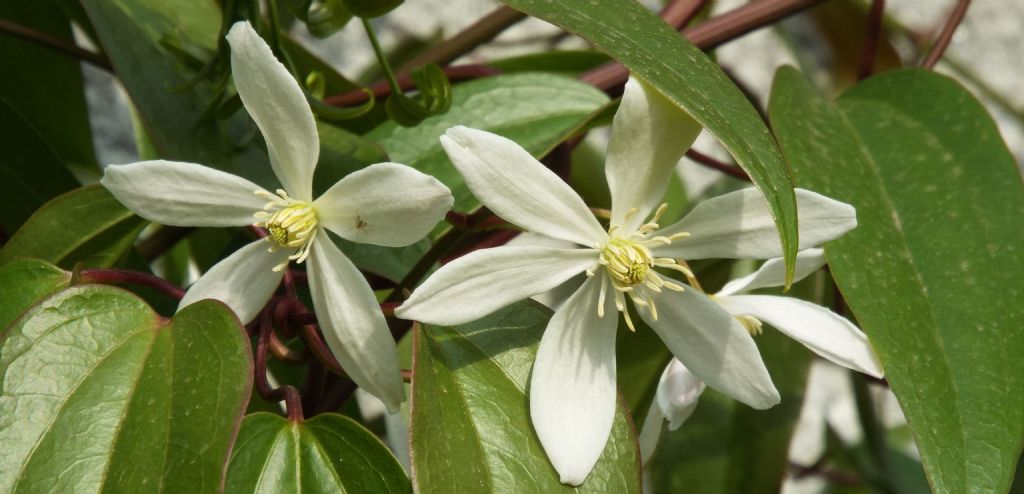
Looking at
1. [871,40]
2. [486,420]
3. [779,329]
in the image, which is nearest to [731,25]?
[871,40]

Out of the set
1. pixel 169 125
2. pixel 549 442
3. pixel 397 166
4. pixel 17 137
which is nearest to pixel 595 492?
pixel 549 442

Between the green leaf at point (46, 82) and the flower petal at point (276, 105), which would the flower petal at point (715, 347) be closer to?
the flower petal at point (276, 105)

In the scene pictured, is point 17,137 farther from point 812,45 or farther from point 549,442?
point 812,45

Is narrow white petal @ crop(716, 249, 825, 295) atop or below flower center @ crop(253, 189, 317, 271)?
atop

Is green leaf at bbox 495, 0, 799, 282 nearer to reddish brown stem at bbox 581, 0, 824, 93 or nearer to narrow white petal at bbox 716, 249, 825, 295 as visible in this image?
narrow white petal at bbox 716, 249, 825, 295

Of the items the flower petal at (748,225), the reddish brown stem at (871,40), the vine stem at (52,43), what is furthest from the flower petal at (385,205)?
the reddish brown stem at (871,40)

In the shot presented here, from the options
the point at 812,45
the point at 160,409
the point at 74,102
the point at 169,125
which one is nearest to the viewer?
the point at 160,409

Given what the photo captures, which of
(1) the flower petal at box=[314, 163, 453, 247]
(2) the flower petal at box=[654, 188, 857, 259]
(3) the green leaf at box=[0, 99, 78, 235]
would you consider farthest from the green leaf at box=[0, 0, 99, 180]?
(2) the flower petal at box=[654, 188, 857, 259]
